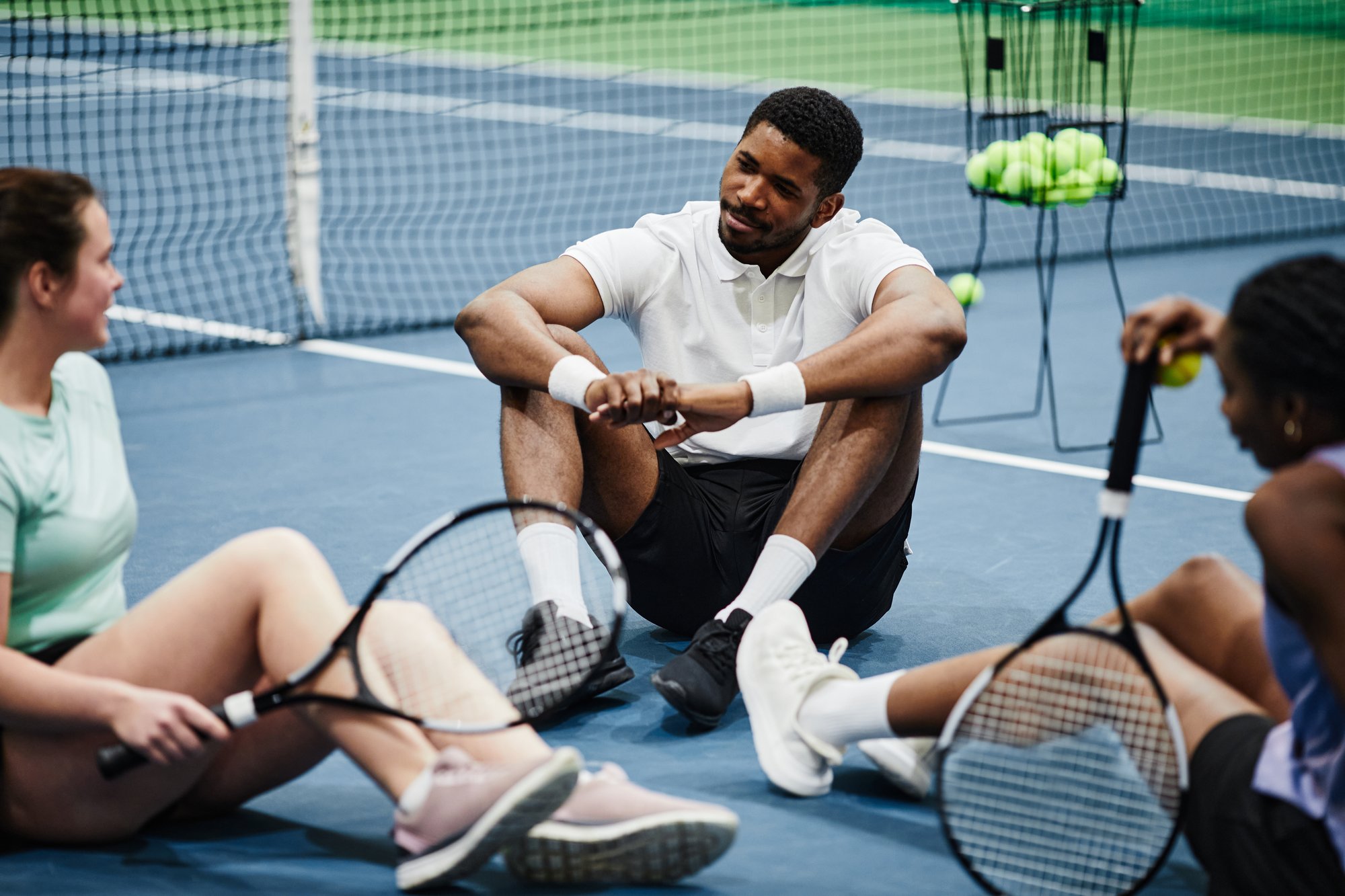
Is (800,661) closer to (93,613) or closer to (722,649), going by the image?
(722,649)

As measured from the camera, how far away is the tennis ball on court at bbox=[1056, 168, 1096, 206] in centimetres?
524

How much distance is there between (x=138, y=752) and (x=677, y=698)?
108cm

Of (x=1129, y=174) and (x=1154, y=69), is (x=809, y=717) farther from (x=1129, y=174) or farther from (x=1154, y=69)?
(x=1154, y=69)

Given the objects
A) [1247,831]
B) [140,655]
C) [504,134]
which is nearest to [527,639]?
[140,655]

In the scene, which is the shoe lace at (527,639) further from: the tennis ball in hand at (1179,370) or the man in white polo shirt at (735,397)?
the tennis ball in hand at (1179,370)

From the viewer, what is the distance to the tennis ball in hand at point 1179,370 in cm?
228

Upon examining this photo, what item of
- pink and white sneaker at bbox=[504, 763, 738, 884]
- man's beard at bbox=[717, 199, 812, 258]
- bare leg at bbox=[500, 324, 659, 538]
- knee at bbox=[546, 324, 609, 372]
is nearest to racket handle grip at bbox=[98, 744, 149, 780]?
pink and white sneaker at bbox=[504, 763, 738, 884]

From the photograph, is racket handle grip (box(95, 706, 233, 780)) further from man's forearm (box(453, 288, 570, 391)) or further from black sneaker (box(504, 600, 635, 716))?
man's forearm (box(453, 288, 570, 391))

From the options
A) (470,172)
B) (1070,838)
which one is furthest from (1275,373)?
(470,172)

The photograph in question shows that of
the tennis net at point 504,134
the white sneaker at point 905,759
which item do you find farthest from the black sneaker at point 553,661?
the tennis net at point 504,134

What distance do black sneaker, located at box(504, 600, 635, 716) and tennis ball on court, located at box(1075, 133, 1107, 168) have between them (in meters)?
2.73

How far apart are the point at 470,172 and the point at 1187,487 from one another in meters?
6.09

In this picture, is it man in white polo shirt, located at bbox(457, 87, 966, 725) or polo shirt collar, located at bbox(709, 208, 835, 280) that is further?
polo shirt collar, located at bbox(709, 208, 835, 280)

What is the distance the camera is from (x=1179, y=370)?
92.5 inches
